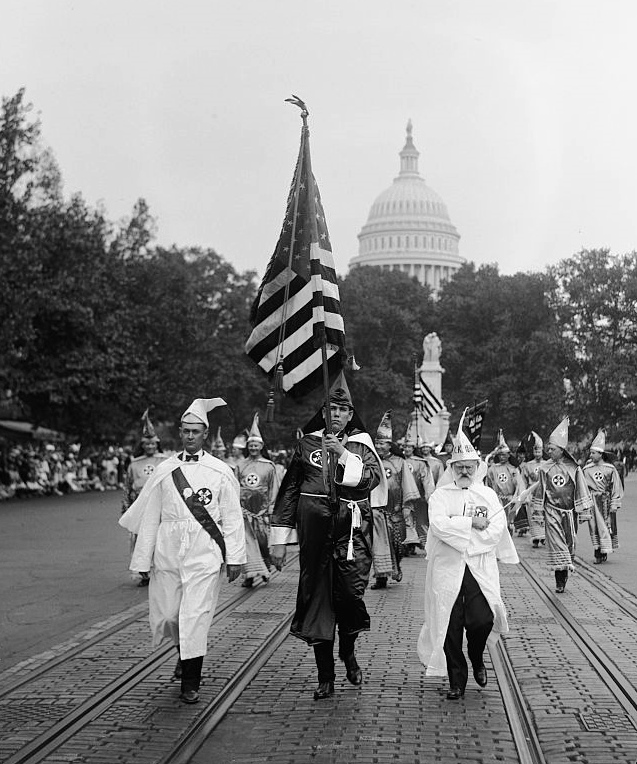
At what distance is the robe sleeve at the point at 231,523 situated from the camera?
824 centimetres

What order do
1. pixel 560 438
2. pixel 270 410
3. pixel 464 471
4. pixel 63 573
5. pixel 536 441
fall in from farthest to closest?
pixel 536 441, pixel 63 573, pixel 560 438, pixel 270 410, pixel 464 471

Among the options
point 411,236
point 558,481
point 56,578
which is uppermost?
point 411,236

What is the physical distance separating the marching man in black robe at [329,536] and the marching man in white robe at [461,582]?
435mm

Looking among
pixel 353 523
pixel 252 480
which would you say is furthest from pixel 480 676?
pixel 252 480

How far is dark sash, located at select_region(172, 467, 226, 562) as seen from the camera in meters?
8.23

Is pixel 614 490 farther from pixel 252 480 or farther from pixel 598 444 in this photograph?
pixel 252 480

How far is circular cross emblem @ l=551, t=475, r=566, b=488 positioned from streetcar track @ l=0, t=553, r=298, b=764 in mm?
4947

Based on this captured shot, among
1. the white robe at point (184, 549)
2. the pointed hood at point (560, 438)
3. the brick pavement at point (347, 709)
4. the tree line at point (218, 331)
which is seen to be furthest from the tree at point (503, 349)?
the white robe at point (184, 549)

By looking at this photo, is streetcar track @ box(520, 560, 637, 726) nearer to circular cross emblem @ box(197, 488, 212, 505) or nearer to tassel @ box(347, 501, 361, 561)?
tassel @ box(347, 501, 361, 561)

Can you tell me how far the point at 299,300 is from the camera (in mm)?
9336

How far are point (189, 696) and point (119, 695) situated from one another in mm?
525

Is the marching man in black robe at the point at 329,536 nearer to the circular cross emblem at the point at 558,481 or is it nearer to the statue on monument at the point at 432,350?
the circular cross emblem at the point at 558,481

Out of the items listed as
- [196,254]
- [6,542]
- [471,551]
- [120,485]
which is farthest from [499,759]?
[196,254]

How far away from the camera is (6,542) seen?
21688 millimetres
